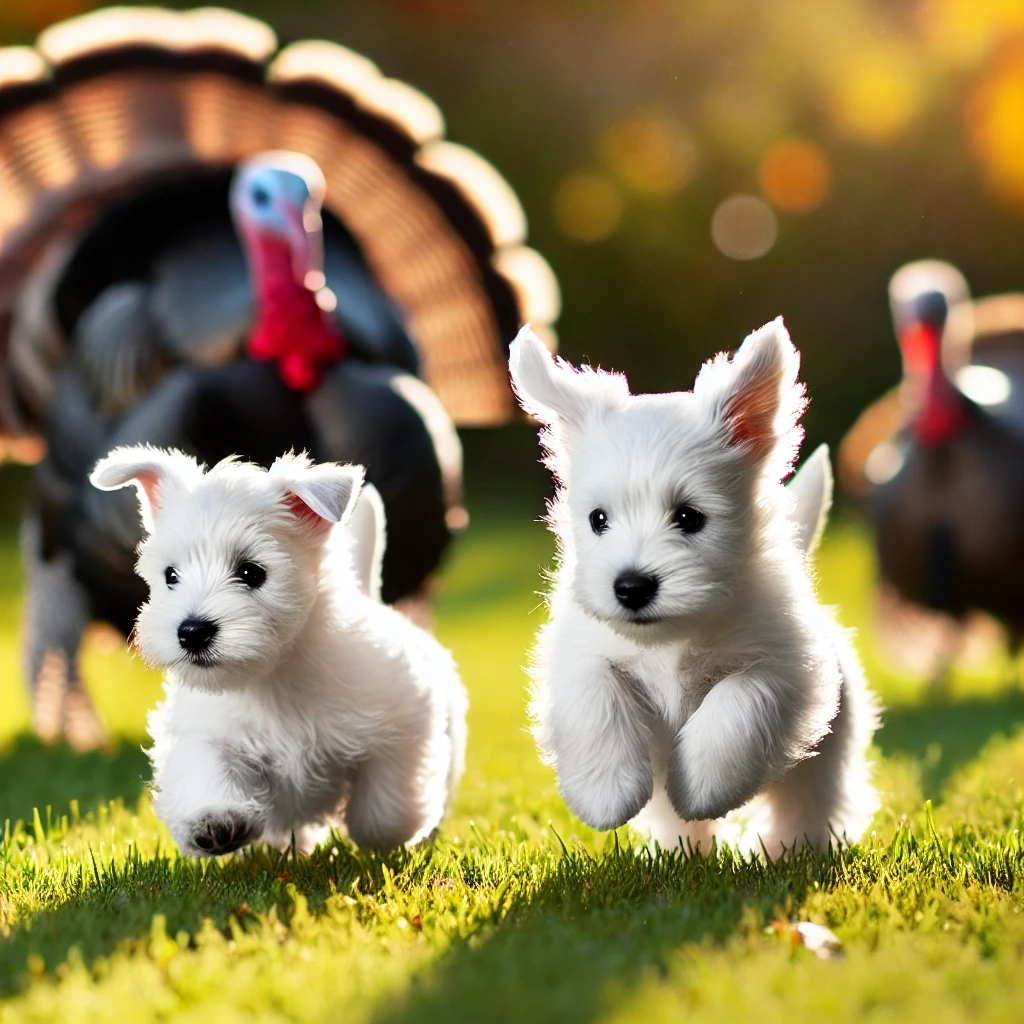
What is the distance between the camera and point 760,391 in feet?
11.1

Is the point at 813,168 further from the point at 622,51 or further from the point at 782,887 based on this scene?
the point at 782,887

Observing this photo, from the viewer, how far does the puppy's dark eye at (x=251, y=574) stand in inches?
138

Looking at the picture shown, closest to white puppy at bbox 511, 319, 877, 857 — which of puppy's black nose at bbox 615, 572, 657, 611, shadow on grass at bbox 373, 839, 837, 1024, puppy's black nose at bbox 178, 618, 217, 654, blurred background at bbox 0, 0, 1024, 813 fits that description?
puppy's black nose at bbox 615, 572, 657, 611

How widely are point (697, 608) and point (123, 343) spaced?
3.62m

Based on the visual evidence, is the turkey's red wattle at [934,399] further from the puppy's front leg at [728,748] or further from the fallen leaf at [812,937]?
the fallen leaf at [812,937]

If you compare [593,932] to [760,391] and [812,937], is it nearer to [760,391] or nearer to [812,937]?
[812,937]

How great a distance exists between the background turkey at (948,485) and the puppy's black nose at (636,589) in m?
4.89

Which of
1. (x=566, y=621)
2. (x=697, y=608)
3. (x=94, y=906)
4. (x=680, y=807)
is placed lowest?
(x=94, y=906)

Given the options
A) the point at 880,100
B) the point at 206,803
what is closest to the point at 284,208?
the point at 206,803

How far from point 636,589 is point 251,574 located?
3.27 ft

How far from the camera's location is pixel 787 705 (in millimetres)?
3395

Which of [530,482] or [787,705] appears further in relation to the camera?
[530,482]

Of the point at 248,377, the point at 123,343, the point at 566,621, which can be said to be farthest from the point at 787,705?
the point at 123,343

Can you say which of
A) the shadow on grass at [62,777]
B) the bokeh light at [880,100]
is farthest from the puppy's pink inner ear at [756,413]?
the bokeh light at [880,100]
